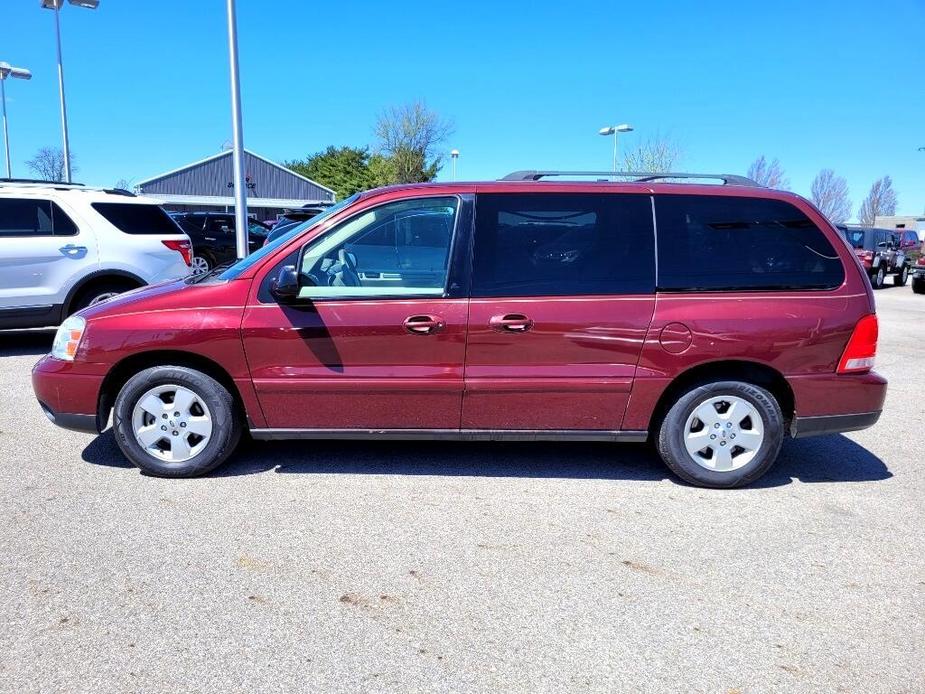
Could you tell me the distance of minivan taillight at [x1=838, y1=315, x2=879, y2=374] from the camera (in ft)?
13.7

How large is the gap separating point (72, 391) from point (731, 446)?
13.2 feet

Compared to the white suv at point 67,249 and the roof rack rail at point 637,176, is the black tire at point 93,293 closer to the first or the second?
the white suv at point 67,249

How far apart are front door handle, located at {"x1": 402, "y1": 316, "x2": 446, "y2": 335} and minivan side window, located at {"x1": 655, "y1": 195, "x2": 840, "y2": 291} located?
135cm

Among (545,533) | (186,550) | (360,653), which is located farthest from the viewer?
(545,533)

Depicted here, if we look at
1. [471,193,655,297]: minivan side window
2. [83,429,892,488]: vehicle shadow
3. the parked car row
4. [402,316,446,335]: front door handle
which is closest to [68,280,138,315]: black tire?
[83,429,892,488]: vehicle shadow

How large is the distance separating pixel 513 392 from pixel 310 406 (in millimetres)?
1225

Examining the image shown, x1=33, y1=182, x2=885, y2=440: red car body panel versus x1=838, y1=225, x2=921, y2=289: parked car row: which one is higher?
x1=838, y1=225, x2=921, y2=289: parked car row

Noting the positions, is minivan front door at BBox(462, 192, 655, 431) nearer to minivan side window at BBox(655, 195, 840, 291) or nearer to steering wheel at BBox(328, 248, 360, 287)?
minivan side window at BBox(655, 195, 840, 291)

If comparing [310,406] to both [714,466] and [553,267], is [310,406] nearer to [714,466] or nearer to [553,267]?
[553,267]

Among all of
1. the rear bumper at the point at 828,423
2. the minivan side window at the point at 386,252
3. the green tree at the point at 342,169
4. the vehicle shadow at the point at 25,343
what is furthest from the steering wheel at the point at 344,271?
the green tree at the point at 342,169

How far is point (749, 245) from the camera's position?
14.0 feet

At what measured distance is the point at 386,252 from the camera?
432 centimetres

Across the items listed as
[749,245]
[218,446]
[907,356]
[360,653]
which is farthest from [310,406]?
[907,356]

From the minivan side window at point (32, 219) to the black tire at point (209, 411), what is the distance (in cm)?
480
